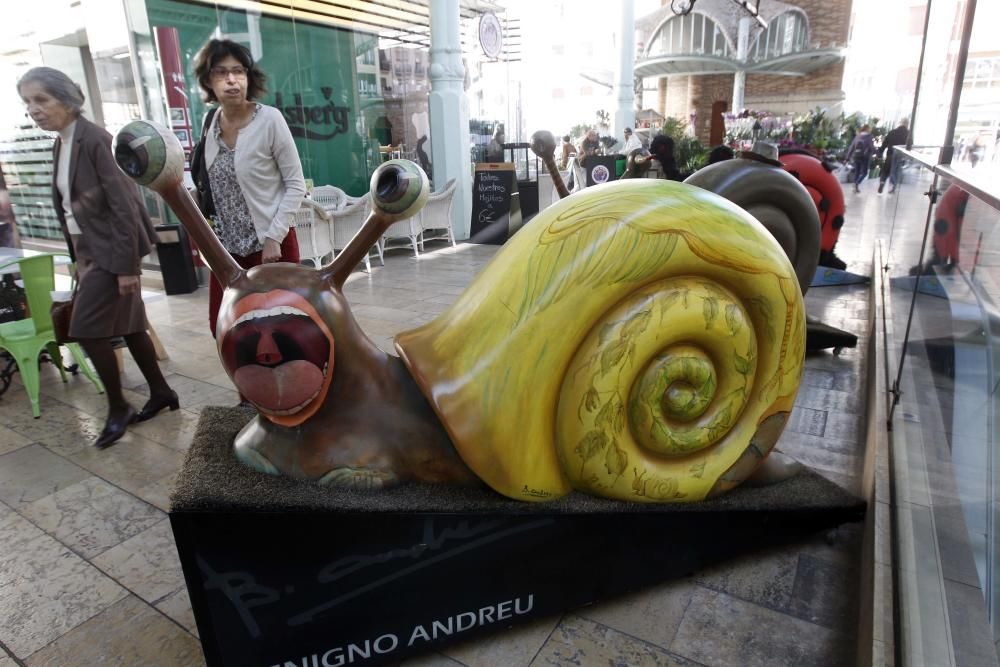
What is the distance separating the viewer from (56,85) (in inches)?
104

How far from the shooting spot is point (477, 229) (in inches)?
348

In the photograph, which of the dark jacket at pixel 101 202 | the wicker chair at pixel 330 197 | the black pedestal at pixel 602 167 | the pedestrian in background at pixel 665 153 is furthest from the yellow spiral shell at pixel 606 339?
the black pedestal at pixel 602 167

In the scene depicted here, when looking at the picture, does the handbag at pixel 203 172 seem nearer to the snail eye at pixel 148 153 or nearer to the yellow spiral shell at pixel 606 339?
the snail eye at pixel 148 153

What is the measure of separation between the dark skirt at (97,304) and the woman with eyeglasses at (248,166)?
589 mm

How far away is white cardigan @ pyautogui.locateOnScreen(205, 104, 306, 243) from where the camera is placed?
Answer: 252cm

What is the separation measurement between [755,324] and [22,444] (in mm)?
3381

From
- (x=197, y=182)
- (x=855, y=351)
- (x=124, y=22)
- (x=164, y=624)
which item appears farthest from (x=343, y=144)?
(x=164, y=624)

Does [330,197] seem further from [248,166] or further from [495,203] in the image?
[248,166]

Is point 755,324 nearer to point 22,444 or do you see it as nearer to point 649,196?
point 649,196

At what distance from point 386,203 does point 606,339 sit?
63 centimetres

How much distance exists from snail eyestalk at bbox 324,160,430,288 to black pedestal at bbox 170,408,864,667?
551mm

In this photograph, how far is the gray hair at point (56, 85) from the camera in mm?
2580

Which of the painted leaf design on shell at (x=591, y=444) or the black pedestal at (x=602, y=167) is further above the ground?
the black pedestal at (x=602, y=167)

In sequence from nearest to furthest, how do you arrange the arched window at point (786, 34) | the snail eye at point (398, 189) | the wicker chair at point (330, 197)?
1. the snail eye at point (398, 189)
2. the wicker chair at point (330, 197)
3. the arched window at point (786, 34)
